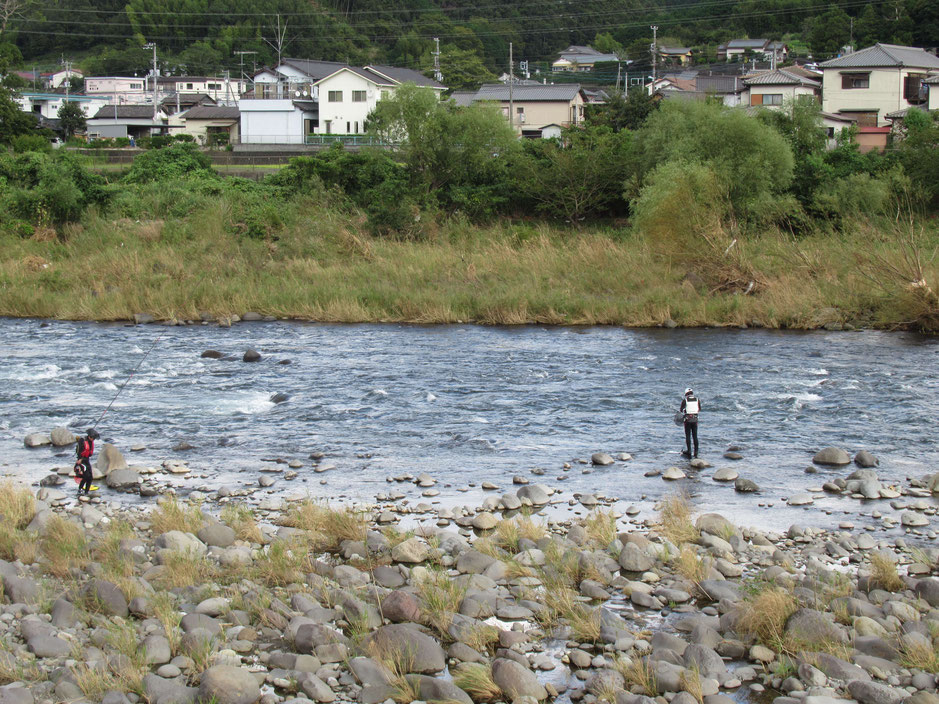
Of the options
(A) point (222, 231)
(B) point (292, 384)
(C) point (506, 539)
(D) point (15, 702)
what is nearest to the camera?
(D) point (15, 702)

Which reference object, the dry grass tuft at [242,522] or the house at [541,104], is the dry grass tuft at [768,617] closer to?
the dry grass tuft at [242,522]

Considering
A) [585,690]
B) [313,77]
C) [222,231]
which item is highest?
[313,77]

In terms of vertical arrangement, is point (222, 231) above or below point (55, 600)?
above

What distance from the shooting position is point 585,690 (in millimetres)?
7203

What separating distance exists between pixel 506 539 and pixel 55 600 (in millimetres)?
4434

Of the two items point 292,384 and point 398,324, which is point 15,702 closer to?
point 292,384

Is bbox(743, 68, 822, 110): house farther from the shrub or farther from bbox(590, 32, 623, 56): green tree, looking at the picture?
bbox(590, 32, 623, 56): green tree

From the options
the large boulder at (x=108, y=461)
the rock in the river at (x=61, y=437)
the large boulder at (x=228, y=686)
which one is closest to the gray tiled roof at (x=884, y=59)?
the rock in the river at (x=61, y=437)

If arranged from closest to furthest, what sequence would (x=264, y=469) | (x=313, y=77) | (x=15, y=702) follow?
(x=15, y=702), (x=264, y=469), (x=313, y=77)

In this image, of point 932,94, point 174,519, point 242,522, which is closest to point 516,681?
point 242,522

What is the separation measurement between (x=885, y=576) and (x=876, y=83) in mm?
47121

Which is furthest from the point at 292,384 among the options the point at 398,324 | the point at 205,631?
the point at 205,631

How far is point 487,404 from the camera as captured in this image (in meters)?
16.8

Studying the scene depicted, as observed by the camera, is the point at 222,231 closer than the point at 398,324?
No
